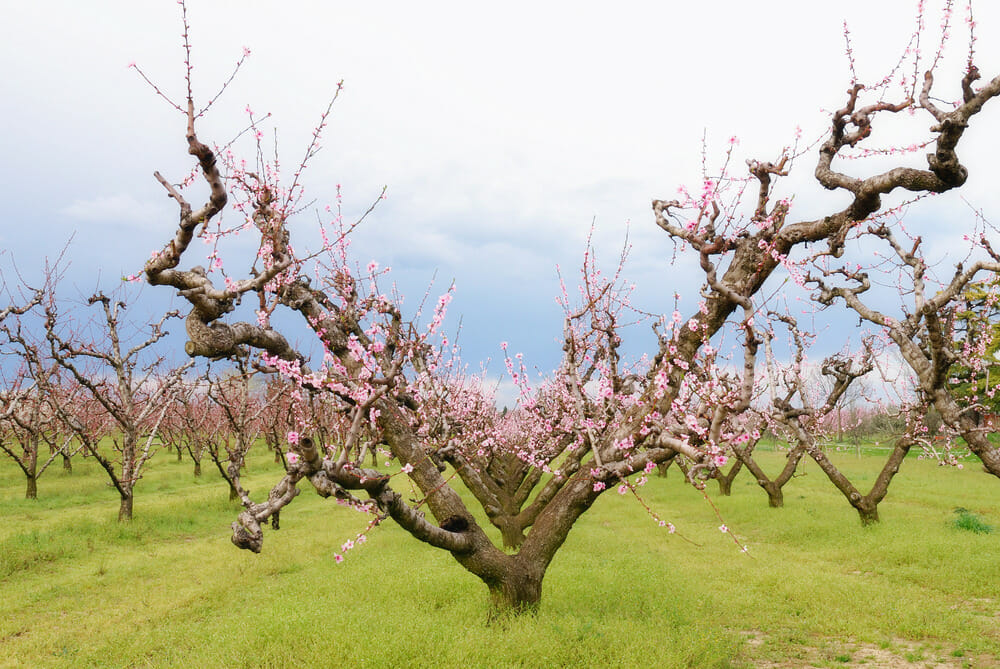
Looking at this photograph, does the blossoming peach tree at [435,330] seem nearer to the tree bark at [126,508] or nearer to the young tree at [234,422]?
the young tree at [234,422]

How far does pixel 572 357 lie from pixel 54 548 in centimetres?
1428

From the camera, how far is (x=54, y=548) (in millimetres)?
15047

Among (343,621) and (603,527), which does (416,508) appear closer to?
(343,621)

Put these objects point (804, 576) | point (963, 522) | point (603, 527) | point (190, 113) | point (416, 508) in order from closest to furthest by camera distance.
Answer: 1. point (190, 113)
2. point (416, 508)
3. point (804, 576)
4. point (963, 522)
5. point (603, 527)

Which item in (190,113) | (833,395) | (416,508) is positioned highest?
(190,113)

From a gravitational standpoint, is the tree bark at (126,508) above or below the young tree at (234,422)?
below

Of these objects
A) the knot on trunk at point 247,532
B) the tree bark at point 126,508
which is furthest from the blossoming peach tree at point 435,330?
the tree bark at point 126,508

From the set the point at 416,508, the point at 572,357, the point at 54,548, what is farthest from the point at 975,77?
the point at 54,548

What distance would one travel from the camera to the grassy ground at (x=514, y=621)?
8.16 metres

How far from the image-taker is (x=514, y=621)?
866cm

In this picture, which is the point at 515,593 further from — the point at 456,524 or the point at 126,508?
the point at 126,508

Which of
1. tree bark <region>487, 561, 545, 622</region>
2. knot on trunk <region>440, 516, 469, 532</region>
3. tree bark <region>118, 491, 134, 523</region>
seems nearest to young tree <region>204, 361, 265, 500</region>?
tree bark <region>118, 491, 134, 523</region>

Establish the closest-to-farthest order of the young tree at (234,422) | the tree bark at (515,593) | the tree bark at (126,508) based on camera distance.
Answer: the tree bark at (515,593) < the young tree at (234,422) < the tree bark at (126,508)

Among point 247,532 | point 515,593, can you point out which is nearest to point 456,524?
point 515,593
